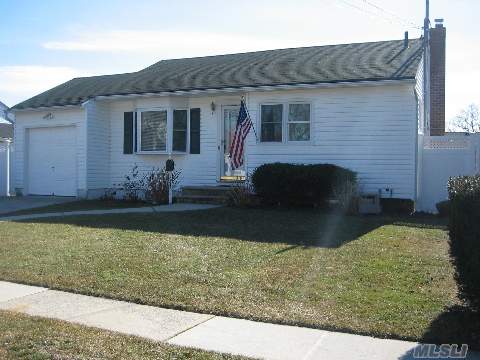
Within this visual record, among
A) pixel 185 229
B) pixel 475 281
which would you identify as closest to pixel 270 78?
pixel 185 229

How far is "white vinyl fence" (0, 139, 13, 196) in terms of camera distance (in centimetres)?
2134

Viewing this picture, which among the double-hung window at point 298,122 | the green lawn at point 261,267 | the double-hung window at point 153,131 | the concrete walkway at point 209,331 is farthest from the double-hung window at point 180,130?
the concrete walkway at point 209,331

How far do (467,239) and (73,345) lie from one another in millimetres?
3743

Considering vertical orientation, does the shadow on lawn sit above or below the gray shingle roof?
below

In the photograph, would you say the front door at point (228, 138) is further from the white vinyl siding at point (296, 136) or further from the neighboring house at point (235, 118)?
the white vinyl siding at point (296, 136)

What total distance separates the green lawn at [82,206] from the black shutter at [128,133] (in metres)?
2.05

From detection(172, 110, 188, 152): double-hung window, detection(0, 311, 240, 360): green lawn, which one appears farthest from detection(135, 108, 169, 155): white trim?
detection(0, 311, 240, 360): green lawn

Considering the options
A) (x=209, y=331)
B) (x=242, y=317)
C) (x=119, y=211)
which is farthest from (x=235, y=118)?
(x=209, y=331)

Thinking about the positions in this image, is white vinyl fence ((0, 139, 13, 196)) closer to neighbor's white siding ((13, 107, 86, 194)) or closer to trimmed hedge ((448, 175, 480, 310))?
neighbor's white siding ((13, 107, 86, 194))

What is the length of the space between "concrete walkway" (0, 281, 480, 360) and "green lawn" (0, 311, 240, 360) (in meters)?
0.20

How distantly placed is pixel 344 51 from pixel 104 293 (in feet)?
45.5

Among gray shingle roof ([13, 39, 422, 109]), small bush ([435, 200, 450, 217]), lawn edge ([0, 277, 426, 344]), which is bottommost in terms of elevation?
lawn edge ([0, 277, 426, 344])

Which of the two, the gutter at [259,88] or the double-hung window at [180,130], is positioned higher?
the gutter at [259,88]

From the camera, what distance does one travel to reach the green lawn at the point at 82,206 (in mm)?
15023
